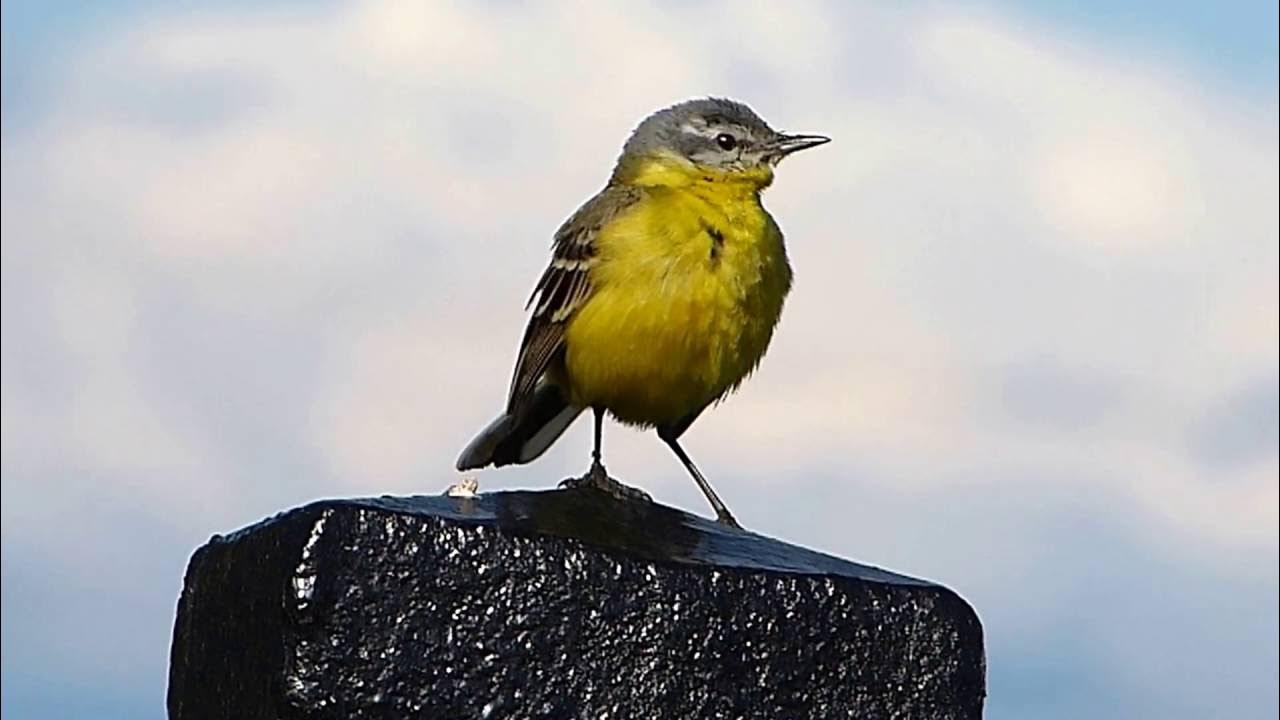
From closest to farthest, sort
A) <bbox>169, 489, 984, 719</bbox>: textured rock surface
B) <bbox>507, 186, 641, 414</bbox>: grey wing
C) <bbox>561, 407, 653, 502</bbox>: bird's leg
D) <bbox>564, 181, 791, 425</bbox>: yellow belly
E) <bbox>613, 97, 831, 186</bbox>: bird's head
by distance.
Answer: <bbox>169, 489, 984, 719</bbox>: textured rock surface, <bbox>561, 407, 653, 502</bbox>: bird's leg, <bbox>564, 181, 791, 425</bbox>: yellow belly, <bbox>507, 186, 641, 414</bbox>: grey wing, <bbox>613, 97, 831, 186</bbox>: bird's head

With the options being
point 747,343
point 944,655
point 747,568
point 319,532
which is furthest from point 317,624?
point 747,343

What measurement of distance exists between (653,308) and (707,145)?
1232 mm

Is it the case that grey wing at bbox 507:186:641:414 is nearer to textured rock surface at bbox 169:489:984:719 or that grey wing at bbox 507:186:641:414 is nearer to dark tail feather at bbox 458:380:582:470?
dark tail feather at bbox 458:380:582:470

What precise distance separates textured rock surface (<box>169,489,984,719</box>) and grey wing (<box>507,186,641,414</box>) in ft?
14.2

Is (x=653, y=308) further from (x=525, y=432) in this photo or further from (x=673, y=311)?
(x=525, y=432)

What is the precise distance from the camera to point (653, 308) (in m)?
7.49

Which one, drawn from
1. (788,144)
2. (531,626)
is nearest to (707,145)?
(788,144)

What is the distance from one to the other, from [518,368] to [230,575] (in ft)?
15.7

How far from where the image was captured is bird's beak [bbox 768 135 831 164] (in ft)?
28.2

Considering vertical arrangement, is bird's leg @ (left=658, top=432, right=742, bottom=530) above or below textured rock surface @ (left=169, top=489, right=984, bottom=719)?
above

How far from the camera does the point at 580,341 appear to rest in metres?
7.68

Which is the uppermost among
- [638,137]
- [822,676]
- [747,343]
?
[638,137]

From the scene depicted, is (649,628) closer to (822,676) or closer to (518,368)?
(822,676)

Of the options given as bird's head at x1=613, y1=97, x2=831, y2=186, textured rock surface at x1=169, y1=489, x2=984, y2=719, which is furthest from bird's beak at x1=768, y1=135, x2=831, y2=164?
textured rock surface at x1=169, y1=489, x2=984, y2=719
